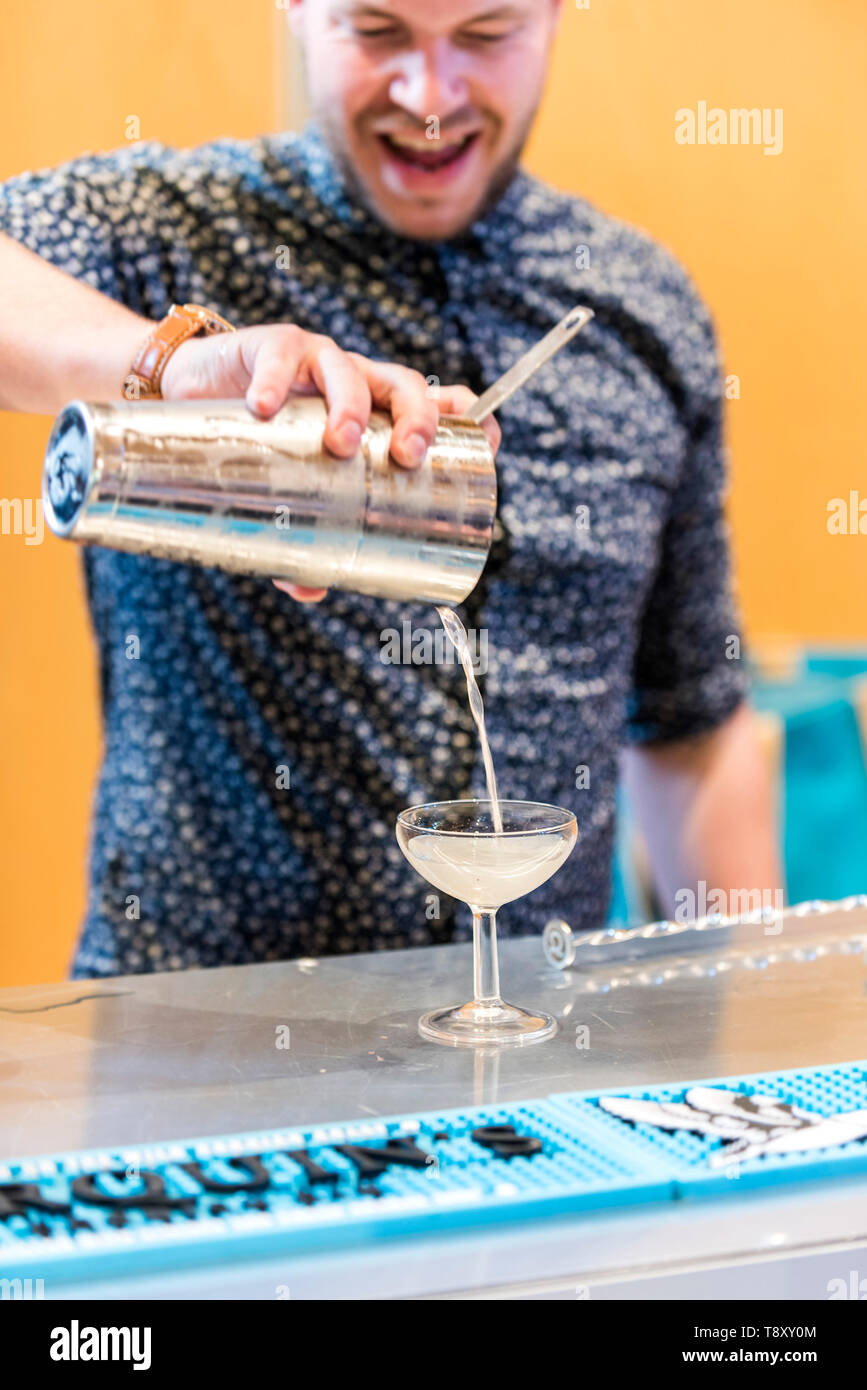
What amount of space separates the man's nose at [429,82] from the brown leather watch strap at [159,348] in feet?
1.77

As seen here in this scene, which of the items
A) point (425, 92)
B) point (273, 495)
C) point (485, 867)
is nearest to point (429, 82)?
point (425, 92)

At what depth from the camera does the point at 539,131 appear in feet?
11.2

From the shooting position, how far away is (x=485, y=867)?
1222 millimetres

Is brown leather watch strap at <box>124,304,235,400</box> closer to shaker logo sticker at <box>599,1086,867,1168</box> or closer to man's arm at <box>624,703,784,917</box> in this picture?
shaker logo sticker at <box>599,1086,867,1168</box>

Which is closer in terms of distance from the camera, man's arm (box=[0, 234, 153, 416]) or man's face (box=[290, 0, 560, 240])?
man's arm (box=[0, 234, 153, 416])

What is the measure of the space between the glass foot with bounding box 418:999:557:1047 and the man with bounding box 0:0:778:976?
57 centimetres

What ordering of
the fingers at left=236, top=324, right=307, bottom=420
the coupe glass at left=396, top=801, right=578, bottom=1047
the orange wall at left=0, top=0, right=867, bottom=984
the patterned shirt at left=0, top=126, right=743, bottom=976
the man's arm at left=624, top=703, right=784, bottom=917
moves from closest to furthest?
the fingers at left=236, top=324, right=307, bottom=420 → the coupe glass at left=396, top=801, right=578, bottom=1047 → the patterned shirt at left=0, top=126, right=743, bottom=976 → the man's arm at left=624, top=703, right=784, bottom=917 → the orange wall at left=0, top=0, right=867, bottom=984

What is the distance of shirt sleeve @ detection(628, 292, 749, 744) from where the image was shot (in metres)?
2.15

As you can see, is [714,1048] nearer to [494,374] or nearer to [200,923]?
[200,923]

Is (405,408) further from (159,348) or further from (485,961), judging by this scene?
(485,961)

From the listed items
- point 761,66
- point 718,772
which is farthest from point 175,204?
point 761,66

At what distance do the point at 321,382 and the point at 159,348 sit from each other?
240 millimetres

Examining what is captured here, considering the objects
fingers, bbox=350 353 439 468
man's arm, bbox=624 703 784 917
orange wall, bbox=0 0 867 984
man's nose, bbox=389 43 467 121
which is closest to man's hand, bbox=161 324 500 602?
fingers, bbox=350 353 439 468

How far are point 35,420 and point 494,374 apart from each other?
4.73 feet
